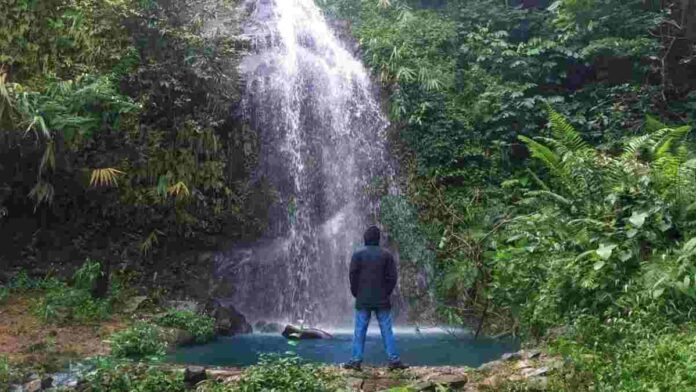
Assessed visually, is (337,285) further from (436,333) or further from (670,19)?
(670,19)

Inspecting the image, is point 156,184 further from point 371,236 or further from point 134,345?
point 371,236

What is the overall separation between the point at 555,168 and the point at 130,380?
18.8 ft

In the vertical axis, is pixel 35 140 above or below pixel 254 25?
below

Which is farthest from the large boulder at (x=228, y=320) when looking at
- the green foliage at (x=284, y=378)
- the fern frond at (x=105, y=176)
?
the green foliage at (x=284, y=378)

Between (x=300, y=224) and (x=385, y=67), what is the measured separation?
4.19 metres

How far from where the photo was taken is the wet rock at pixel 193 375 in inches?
233

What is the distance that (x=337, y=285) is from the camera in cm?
1196

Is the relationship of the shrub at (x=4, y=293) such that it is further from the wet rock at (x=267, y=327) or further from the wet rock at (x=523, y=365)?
the wet rock at (x=523, y=365)

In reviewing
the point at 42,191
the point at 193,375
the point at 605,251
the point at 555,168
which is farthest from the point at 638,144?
the point at 42,191

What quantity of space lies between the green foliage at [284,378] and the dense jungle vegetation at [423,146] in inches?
112

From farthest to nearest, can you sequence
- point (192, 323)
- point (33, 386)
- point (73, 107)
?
1. point (73, 107)
2. point (192, 323)
3. point (33, 386)

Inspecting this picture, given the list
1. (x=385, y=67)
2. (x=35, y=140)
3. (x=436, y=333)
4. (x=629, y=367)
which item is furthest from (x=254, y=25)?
(x=629, y=367)

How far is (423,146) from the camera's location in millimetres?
13375

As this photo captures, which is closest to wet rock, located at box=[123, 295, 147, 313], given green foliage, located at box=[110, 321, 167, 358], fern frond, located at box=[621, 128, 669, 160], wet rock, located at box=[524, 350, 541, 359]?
green foliage, located at box=[110, 321, 167, 358]
